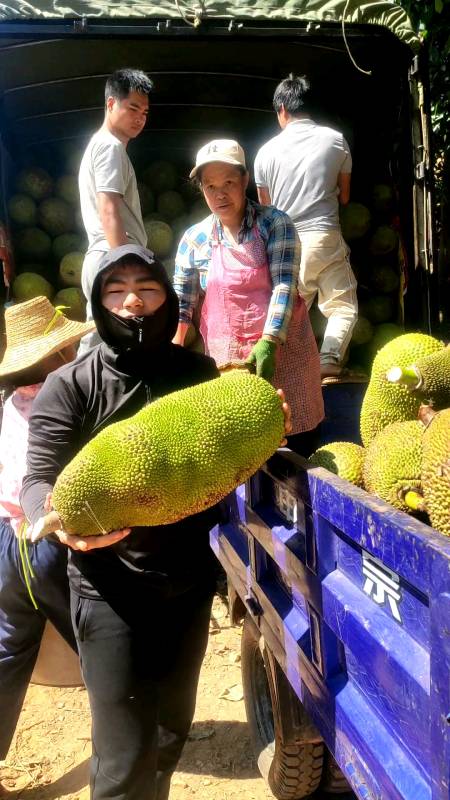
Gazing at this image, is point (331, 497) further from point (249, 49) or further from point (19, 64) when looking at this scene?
point (19, 64)

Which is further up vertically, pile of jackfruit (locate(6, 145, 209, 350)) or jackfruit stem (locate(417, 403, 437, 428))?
pile of jackfruit (locate(6, 145, 209, 350))

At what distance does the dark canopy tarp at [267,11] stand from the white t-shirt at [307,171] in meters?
0.55

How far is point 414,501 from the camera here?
53.4 inches

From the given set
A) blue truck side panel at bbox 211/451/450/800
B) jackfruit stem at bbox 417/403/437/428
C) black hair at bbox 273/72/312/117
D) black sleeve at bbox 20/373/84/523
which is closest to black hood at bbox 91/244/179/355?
black sleeve at bbox 20/373/84/523

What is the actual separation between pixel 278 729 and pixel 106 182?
2.48 metres

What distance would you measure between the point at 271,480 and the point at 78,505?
0.66 meters

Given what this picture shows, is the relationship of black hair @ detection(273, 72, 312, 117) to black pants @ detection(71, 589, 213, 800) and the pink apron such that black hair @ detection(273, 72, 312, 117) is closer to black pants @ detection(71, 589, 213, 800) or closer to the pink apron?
the pink apron

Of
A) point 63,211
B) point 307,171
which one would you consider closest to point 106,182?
point 307,171

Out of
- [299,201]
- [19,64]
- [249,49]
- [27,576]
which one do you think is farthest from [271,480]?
[19,64]

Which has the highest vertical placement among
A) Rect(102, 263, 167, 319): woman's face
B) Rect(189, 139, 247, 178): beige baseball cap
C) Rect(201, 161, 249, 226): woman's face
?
Rect(189, 139, 247, 178): beige baseball cap

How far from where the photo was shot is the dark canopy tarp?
11.4 ft

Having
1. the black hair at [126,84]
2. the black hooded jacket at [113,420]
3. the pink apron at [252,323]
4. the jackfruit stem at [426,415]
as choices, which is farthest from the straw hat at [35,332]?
Answer: the black hair at [126,84]

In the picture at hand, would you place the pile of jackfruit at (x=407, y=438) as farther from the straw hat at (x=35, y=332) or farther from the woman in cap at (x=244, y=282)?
the straw hat at (x=35, y=332)

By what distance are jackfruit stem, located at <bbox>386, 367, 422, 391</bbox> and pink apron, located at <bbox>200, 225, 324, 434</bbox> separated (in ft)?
3.70
